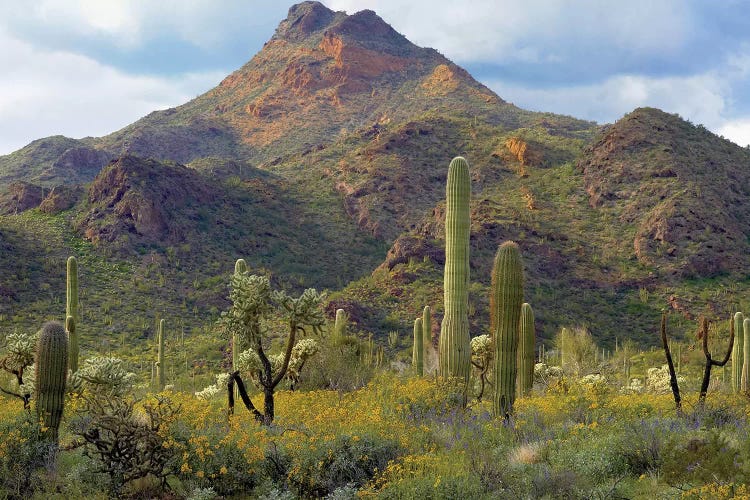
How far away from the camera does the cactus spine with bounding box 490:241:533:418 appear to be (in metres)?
12.3

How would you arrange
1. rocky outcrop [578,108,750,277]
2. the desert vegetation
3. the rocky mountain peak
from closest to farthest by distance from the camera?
the desert vegetation → rocky outcrop [578,108,750,277] → the rocky mountain peak

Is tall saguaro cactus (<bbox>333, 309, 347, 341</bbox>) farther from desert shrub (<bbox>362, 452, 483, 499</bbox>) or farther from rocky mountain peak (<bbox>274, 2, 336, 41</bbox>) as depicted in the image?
rocky mountain peak (<bbox>274, 2, 336, 41</bbox>)

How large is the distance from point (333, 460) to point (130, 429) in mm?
2389

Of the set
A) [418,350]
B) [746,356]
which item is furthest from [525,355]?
[746,356]

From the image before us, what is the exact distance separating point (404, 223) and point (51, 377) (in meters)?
53.6

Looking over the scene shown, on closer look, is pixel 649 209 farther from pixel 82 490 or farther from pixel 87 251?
pixel 82 490

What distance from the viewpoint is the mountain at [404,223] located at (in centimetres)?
4325

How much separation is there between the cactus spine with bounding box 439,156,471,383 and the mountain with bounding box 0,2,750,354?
2465 centimetres

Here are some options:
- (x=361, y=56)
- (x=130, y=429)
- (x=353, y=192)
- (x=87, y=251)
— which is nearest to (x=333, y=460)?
(x=130, y=429)

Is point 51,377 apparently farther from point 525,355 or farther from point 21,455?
point 525,355

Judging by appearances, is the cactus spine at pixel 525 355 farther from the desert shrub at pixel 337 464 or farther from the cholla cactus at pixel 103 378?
the cholla cactus at pixel 103 378

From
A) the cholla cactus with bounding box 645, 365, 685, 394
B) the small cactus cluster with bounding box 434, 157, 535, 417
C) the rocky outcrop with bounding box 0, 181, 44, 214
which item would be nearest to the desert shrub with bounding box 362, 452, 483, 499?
the small cactus cluster with bounding box 434, 157, 535, 417

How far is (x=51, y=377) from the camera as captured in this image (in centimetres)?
1075

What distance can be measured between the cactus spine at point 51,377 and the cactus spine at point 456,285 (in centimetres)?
683
